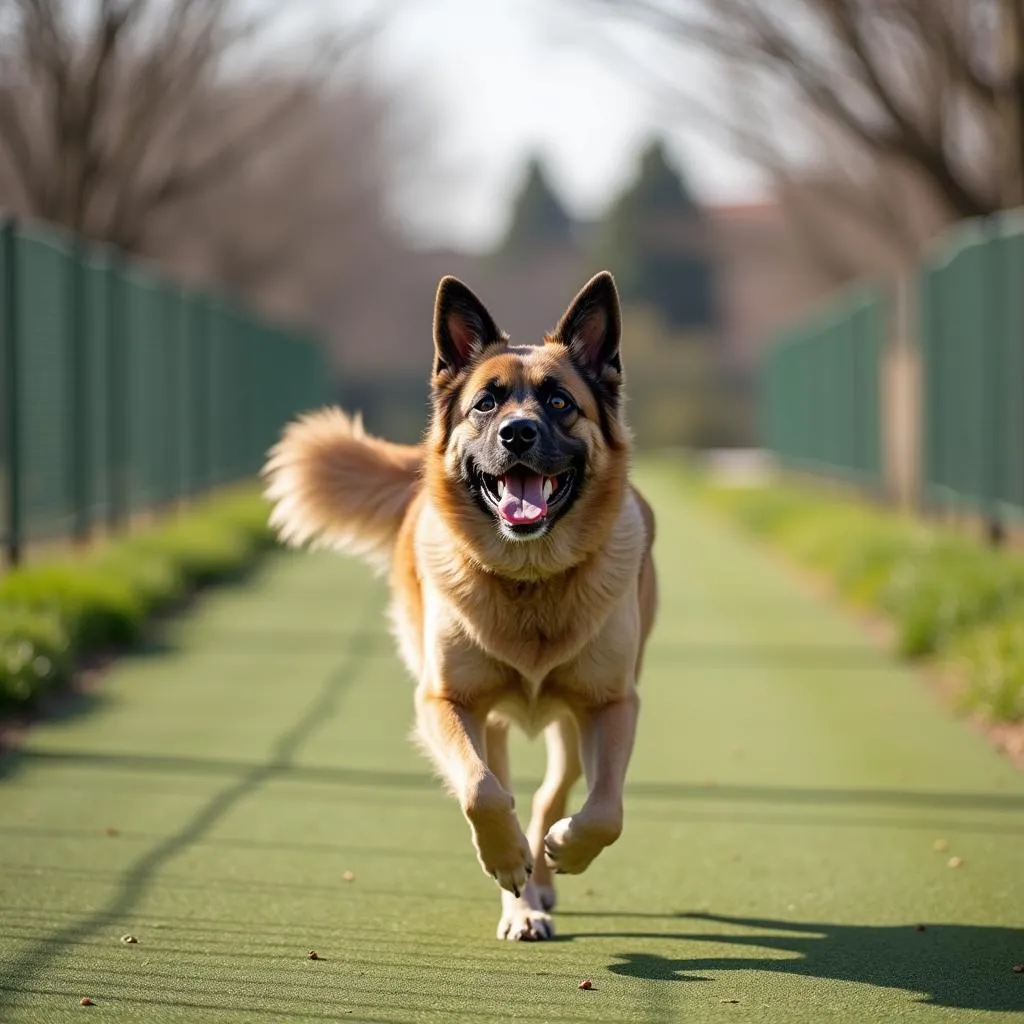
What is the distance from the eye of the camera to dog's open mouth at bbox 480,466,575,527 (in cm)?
624

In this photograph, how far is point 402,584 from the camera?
736cm

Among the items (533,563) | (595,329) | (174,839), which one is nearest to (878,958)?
(533,563)

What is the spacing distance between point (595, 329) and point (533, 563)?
0.88 metres

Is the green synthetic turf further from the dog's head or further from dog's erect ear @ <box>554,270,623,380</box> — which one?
dog's erect ear @ <box>554,270,623,380</box>

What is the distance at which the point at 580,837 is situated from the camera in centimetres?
577

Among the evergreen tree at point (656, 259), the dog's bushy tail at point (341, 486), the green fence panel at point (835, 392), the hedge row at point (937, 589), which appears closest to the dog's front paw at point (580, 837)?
the dog's bushy tail at point (341, 486)

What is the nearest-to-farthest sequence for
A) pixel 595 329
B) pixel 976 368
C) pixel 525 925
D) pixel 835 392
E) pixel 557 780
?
pixel 525 925
pixel 595 329
pixel 557 780
pixel 976 368
pixel 835 392

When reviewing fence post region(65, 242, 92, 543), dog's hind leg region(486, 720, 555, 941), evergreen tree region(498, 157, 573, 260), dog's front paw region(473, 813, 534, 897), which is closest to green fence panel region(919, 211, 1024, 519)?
fence post region(65, 242, 92, 543)

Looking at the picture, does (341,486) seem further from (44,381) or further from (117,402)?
(117,402)

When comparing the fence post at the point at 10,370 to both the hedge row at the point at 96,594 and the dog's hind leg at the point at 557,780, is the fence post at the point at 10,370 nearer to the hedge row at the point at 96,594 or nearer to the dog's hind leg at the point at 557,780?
the hedge row at the point at 96,594

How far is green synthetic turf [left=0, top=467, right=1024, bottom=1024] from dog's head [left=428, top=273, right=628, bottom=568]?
53.1 inches

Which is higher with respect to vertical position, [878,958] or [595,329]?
[595,329]

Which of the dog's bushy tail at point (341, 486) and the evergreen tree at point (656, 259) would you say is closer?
the dog's bushy tail at point (341, 486)

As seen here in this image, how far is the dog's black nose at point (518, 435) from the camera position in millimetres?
6133
